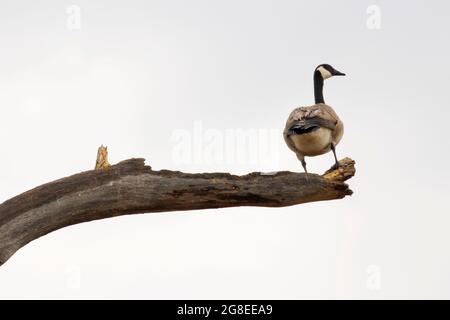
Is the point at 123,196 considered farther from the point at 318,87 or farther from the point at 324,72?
the point at 324,72

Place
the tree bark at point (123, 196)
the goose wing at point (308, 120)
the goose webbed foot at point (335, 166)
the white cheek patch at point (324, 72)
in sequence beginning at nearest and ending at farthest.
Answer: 1. the tree bark at point (123, 196)
2. the goose webbed foot at point (335, 166)
3. the goose wing at point (308, 120)
4. the white cheek patch at point (324, 72)

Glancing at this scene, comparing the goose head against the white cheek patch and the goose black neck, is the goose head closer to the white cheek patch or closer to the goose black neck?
the white cheek patch

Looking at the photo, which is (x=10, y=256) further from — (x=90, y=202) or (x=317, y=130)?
(x=317, y=130)

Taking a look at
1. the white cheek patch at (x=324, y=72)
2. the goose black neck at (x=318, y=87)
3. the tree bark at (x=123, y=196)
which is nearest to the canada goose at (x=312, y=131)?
the tree bark at (x=123, y=196)

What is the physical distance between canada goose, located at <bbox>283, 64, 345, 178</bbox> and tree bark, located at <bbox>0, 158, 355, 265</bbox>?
1.58 meters

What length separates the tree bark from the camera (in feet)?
36.8

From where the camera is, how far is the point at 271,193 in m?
11.7

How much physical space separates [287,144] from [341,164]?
4.84 feet

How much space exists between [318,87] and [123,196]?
23.3 ft

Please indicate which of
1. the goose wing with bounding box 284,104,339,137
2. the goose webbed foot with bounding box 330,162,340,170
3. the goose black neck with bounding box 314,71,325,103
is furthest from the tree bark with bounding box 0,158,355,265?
the goose black neck with bounding box 314,71,325,103

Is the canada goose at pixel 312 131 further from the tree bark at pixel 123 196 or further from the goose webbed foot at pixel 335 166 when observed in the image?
the tree bark at pixel 123 196

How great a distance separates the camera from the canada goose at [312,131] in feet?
43.2

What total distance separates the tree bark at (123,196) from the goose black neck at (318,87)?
540cm

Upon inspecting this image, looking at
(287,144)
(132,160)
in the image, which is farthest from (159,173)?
(287,144)
